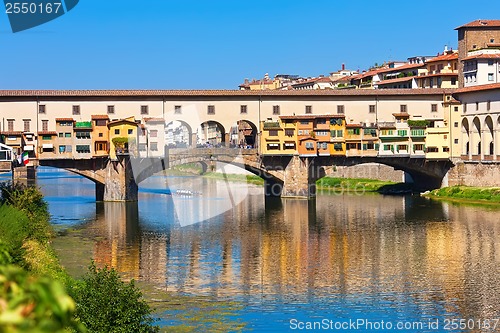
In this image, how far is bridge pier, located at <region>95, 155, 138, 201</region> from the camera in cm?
4894

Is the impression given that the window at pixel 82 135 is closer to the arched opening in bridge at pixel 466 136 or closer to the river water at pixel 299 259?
the river water at pixel 299 259

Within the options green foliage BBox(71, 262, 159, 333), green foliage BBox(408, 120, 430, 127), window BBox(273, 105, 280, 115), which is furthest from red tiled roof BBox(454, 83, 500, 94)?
green foliage BBox(71, 262, 159, 333)

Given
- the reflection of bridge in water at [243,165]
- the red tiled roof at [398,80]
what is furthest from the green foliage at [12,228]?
the red tiled roof at [398,80]

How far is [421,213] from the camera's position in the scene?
40.7m

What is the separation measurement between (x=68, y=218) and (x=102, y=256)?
12.3m

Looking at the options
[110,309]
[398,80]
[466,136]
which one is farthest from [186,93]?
[110,309]

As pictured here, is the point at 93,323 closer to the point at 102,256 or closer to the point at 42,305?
the point at 42,305

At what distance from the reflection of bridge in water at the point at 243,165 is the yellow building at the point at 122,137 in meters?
0.38

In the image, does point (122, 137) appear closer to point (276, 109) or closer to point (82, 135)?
point (82, 135)

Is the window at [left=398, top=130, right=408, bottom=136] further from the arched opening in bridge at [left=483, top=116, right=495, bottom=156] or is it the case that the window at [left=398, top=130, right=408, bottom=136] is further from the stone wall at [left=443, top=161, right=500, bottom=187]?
the arched opening in bridge at [left=483, top=116, right=495, bottom=156]

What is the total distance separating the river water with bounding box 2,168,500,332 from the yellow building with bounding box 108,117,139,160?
10.7 feet

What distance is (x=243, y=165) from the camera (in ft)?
173

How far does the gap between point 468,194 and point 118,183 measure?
64.3 feet

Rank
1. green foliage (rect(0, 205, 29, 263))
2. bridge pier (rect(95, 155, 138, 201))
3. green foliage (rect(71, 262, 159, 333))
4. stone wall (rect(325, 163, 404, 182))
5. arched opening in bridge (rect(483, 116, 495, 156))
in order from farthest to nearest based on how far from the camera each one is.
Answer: stone wall (rect(325, 163, 404, 182)) → arched opening in bridge (rect(483, 116, 495, 156)) → bridge pier (rect(95, 155, 138, 201)) → green foliage (rect(0, 205, 29, 263)) → green foliage (rect(71, 262, 159, 333))
